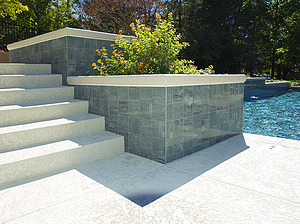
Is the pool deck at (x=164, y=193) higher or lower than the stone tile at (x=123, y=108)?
lower

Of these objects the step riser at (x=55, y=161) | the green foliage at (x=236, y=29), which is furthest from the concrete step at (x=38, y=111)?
the green foliage at (x=236, y=29)

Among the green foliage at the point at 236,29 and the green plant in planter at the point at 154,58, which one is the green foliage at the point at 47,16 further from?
the green plant in planter at the point at 154,58

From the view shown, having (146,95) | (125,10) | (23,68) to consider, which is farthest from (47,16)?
(146,95)

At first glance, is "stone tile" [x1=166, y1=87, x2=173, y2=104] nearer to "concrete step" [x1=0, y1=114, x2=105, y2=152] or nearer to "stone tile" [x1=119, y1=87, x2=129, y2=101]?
"stone tile" [x1=119, y1=87, x2=129, y2=101]

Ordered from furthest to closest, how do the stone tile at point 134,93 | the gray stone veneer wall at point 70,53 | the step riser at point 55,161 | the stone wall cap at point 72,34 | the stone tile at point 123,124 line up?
the gray stone veneer wall at point 70,53
the stone wall cap at point 72,34
the stone tile at point 123,124
the stone tile at point 134,93
the step riser at point 55,161

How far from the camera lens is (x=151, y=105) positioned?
3.21 meters

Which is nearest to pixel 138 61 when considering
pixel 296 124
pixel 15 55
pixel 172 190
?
pixel 172 190

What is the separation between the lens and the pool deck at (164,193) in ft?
6.54

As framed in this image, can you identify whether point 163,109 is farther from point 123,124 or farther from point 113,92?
point 113,92

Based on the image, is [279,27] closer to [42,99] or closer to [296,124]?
[296,124]

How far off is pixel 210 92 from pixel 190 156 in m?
1.10

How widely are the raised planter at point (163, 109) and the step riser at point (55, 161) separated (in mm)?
308

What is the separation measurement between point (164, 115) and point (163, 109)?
0.08 meters

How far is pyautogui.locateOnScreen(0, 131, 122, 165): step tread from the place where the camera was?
108 inches
